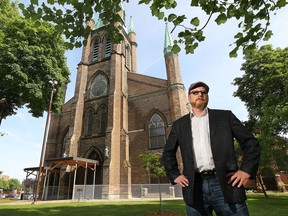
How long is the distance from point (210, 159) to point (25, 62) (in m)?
15.8

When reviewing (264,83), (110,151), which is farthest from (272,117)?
(110,151)

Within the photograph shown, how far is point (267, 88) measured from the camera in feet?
58.4

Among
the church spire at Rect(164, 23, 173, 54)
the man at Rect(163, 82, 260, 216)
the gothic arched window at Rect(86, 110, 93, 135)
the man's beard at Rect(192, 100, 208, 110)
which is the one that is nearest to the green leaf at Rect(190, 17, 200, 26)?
the man at Rect(163, 82, 260, 216)

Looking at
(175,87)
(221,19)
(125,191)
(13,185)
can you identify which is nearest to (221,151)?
(221,19)

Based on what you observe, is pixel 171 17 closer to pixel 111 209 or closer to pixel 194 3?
pixel 194 3

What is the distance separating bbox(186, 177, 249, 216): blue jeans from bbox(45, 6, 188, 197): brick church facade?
1689 cm

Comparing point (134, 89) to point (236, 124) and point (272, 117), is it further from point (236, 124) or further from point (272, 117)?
point (236, 124)

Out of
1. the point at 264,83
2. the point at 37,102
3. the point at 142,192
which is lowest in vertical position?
the point at 142,192

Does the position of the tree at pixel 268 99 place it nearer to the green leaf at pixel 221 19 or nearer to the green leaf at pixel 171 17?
the green leaf at pixel 221 19

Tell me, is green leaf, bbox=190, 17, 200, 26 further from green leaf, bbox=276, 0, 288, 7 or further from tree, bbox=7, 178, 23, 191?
tree, bbox=7, 178, 23, 191

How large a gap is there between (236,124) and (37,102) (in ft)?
54.8

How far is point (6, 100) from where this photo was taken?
52.1ft

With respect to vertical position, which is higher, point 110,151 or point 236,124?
point 110,151

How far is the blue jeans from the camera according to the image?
1.82 meters
